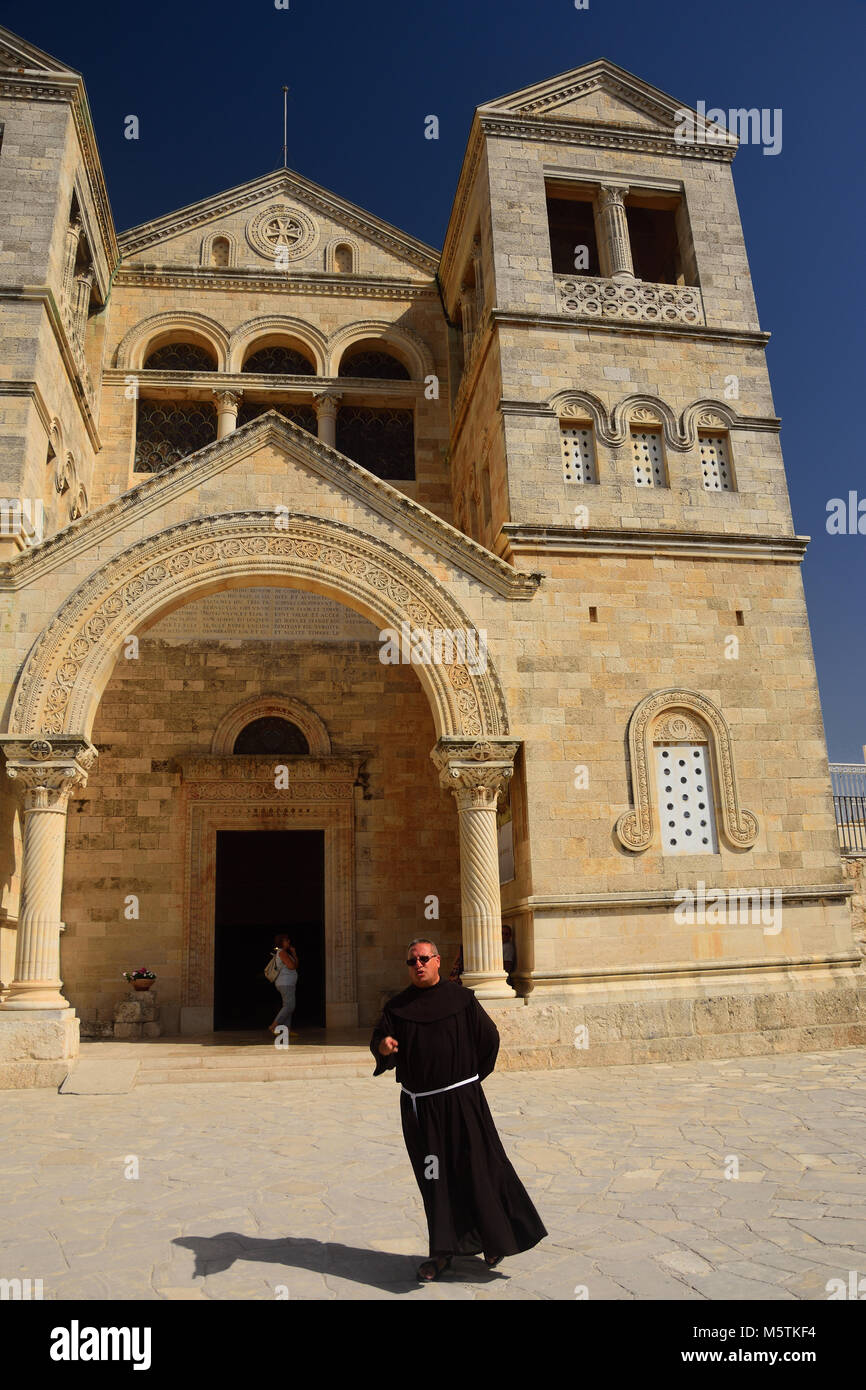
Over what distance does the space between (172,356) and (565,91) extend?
8581 millimetres

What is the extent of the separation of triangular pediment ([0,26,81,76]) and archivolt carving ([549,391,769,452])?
965 cm

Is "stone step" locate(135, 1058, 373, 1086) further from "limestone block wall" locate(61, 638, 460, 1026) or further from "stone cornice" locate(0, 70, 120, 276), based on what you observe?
"stone cornice" locate(0, 70, 120, 276)

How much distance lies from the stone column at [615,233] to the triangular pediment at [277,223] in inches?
187

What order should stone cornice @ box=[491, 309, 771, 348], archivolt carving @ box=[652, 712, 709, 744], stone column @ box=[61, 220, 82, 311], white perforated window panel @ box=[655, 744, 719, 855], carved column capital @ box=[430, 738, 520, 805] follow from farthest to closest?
stone column @ box=[61, 220, 82, 311]
stone cornice @ box=[491, 309, 771, 348]
archivolt carving @ box=[652, 712, 709, 744]
white perforated window panel @ box=[655, 744, 719, 855]
carved column capital @ box=[430, 738, 520, 805]

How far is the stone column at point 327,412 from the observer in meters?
18.2

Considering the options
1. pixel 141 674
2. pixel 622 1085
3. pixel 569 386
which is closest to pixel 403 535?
pixel 569 386

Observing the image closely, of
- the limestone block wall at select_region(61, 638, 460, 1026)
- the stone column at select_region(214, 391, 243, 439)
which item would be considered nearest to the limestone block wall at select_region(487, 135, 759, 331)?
the stone column at select_region(214, 391, 243, 439)

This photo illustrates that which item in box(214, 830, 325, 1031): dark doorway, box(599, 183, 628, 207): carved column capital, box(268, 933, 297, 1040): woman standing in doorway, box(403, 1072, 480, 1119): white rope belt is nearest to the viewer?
box(403, 1072, 480, 1119): white rope belt

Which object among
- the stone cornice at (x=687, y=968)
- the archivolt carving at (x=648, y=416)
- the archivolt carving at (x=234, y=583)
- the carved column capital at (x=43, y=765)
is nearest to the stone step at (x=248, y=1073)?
the stone cornice at (x=687, y=968)

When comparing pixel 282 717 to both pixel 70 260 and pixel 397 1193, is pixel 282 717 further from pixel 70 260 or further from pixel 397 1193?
pixel 397 1193

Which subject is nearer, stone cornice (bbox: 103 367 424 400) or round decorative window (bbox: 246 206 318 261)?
stone cornice (bbox: 103 367 424 400)

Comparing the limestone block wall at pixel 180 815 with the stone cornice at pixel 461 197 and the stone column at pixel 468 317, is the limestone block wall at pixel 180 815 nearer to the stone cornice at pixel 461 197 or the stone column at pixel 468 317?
the stone column at pixel 468 317

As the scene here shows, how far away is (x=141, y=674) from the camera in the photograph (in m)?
16.3

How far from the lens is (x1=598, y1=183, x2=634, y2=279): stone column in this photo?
51.5ft
